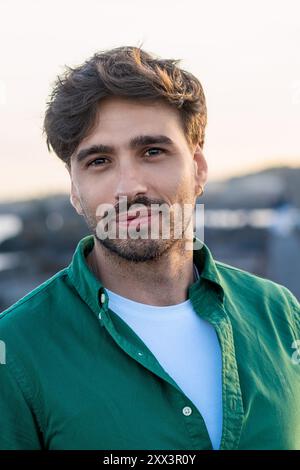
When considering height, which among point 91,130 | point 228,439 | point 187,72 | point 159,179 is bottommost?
point 228,439

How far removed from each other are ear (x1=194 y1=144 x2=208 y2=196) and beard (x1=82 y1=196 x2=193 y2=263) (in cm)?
29

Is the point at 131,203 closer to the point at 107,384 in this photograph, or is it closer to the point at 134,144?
the point at 134,144

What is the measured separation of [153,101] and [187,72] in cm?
33

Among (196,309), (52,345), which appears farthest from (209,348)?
(52,345)

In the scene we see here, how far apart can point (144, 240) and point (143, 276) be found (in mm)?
138

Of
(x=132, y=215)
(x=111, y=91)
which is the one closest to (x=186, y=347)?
(x=132, y=215)

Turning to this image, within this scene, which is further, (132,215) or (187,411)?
(132,215)

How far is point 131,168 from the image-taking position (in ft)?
8.02

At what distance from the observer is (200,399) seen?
235 cm

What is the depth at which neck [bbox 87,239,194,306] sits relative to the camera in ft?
8.25

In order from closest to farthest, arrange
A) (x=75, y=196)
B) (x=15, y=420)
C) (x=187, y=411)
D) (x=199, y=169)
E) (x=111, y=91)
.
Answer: (x=15, y=420), (x=187, y=411), (x=111, y=91), (x=75, y=196), (x=199, y=169)

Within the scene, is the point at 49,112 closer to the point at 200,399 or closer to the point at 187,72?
the point at 187,72

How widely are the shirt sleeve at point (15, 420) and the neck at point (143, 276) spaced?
503 millimetres

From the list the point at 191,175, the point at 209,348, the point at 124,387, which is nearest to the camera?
the point at 124,387
